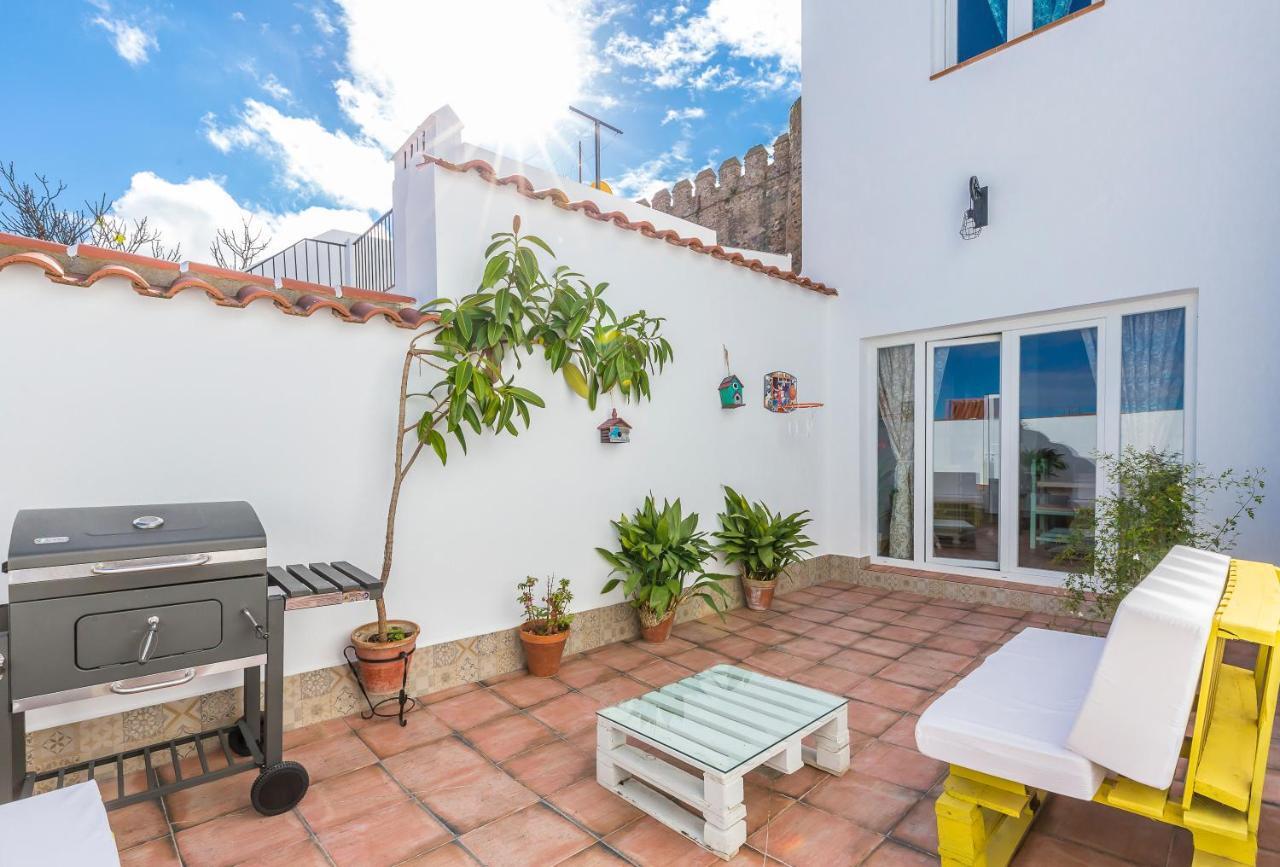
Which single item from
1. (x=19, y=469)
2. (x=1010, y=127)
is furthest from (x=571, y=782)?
(x=1010, y=127)

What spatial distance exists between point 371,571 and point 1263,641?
3550 mm

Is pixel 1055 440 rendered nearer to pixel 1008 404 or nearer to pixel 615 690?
pixel 1008 404

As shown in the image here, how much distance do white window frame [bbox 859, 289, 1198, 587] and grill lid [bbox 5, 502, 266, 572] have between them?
17.5ft

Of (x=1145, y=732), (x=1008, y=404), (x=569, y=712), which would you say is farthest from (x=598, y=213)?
(x=1145, y=732)

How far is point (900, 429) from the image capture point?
19.7 feet

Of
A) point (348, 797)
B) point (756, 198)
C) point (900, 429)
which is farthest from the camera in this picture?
point (756, 198)

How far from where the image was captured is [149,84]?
1130 cm

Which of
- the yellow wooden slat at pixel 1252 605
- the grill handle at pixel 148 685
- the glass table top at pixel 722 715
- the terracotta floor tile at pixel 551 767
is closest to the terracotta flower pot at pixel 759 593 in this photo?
the glass table top at pixel 722 715

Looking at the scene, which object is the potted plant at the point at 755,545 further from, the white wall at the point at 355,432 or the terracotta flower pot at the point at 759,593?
the white wall at the point at 355,432

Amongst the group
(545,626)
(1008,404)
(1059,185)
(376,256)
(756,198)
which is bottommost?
(545,626)

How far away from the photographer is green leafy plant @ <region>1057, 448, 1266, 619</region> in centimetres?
380

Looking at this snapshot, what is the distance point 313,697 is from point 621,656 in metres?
1.81

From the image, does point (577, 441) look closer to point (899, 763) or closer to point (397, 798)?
point (397, 798)

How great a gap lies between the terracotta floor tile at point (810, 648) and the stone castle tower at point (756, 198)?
4.35m
